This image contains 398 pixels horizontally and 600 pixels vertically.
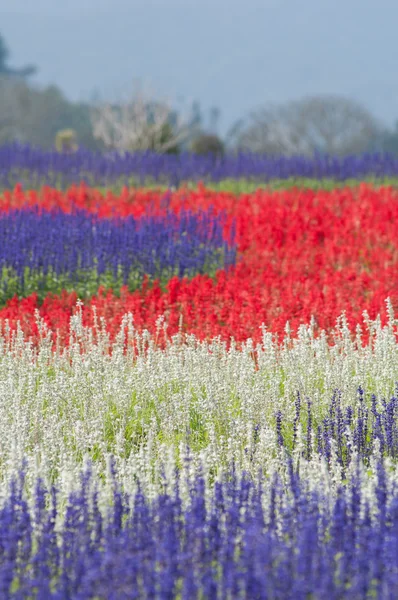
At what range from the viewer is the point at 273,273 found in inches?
381

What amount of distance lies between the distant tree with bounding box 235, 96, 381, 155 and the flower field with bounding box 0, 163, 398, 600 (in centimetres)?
2536

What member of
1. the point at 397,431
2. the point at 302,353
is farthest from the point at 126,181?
the point at 397,431

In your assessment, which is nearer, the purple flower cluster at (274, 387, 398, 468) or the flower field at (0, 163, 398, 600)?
the flower field at (0, 163, 398, 600)

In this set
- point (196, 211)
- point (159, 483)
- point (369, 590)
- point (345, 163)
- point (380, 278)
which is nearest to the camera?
point (369, 590)

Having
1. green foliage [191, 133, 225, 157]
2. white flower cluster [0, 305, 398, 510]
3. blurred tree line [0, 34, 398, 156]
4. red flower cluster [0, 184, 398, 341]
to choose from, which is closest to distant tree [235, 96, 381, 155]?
blurred tree line [0, 34, 398, 156]

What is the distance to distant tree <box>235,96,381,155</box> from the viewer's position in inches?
1512

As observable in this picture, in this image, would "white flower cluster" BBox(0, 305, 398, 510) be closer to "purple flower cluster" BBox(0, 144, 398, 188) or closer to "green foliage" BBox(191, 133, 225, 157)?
"purple flower cluster" BBox(0, 144, 398, 188)

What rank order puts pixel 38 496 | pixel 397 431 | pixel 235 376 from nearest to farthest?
pixel 38 496 → pixel 397 431 → pixel 235 376

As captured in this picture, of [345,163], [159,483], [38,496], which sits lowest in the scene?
[159,483]

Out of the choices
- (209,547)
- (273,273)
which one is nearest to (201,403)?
(209,547)

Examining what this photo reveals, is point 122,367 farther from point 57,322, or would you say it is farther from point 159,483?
point 57,322

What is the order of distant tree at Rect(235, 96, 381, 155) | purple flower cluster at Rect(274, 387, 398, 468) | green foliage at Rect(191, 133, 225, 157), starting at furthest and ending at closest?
distant tree at Rect(235, 96, 381, 155), green foliage at Rect(191, 133, 225, 157), purple flower cluster at Rect(274, 387, 398, 468)

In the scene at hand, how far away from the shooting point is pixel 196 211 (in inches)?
483

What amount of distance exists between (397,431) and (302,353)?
1263 millimetres
